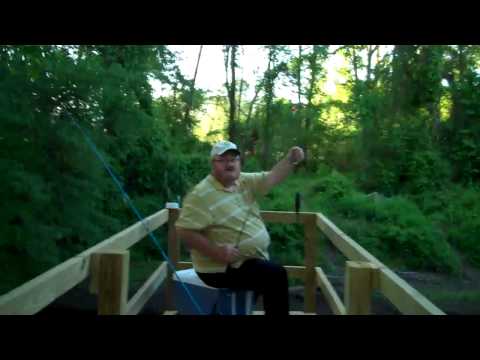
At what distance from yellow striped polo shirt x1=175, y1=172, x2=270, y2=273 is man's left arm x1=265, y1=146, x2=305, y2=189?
0.74ft

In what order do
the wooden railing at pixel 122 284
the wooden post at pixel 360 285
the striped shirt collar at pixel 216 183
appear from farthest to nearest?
1. the striped shirt collar at pixel 216 183
2. the wooden post at pixel 360 285
3. the wooden railing at pixel 122 284

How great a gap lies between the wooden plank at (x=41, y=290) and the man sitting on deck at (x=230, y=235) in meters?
0.72

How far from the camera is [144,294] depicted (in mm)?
2998

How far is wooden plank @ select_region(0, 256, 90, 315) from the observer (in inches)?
49.9

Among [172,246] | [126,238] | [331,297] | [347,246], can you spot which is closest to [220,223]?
[126,238]

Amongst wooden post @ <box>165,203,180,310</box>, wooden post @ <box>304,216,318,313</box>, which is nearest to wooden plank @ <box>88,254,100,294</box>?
wooden post @ <box>165,203,180,310</box>

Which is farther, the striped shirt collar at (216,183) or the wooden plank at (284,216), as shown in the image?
the wooden plank at (284,216)

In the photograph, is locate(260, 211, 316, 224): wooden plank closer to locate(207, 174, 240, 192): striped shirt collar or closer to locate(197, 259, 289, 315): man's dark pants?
locate(207, 174, 240, 192): striped shirt collar

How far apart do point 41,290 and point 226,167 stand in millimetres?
1364

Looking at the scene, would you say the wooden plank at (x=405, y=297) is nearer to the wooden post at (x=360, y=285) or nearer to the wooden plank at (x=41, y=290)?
the wooden post at (x=360, y=285)

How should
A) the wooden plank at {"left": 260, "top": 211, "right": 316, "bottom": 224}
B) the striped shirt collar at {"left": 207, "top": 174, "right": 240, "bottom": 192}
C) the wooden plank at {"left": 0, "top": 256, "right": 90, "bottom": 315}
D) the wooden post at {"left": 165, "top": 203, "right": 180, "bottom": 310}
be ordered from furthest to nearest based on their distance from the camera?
1. the wooden post at {"left": 165, "top": 203, "right": 180, "bottom": 310}
2. the wooden plank at {"left": 260, "top": 211, "right": 316, "bottom": 224}
3. the striped shirt collar at {"left": 207, "top": 174, "right": 240, "bottom": 192}
4. the wooden plank at {"left": 0, "top": 256, "right": 90, "bottom": 315}

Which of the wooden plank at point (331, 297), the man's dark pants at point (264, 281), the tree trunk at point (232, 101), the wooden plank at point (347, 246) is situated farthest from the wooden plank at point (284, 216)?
the tree trunk at point (232, 101)

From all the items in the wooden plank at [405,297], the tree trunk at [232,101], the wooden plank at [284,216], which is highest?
the tree trunk at [232,101]

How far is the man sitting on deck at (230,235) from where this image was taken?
95.9 inches
